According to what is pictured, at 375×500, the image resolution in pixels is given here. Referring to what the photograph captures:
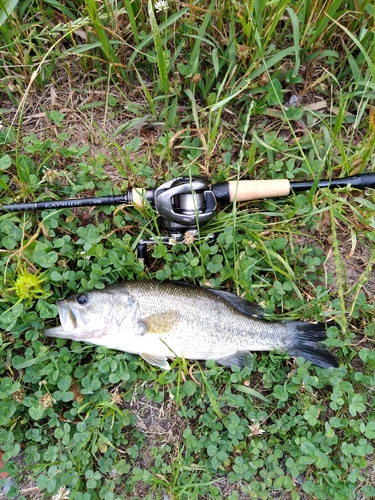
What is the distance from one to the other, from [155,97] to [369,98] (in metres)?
1.71

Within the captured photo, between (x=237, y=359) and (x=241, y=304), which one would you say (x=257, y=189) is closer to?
(x=241, y=304)

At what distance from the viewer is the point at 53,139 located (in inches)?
135

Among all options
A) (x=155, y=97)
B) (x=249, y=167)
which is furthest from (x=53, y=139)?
(x=249, y=167)

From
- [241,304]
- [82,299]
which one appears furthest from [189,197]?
[82,299]

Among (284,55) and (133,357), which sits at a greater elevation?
(284,55)

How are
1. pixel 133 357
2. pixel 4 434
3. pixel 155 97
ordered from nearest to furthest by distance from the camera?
pixel 4 434 → pixel 133 357 → pixel 155 97

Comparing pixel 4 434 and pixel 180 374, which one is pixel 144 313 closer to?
pixel 180 374

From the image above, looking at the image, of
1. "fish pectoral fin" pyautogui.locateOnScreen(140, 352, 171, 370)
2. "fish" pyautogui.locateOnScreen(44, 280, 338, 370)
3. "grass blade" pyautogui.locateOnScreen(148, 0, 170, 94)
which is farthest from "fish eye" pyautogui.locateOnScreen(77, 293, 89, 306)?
"grass blade" pyautogui.locateOnScreen(148, 0, 170, 94)

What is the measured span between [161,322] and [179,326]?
0.13 metres

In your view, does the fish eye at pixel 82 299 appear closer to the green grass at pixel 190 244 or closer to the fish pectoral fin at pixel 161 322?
the green grass at pixel 190 244

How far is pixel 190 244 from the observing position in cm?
312

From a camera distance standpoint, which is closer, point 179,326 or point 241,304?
Answer: point 179,326

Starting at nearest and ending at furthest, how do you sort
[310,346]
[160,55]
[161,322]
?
[160,55], [161,322], [310,346]

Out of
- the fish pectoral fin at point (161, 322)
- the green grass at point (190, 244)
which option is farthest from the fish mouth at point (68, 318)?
the fish pectoral fin at point (161, 322)
